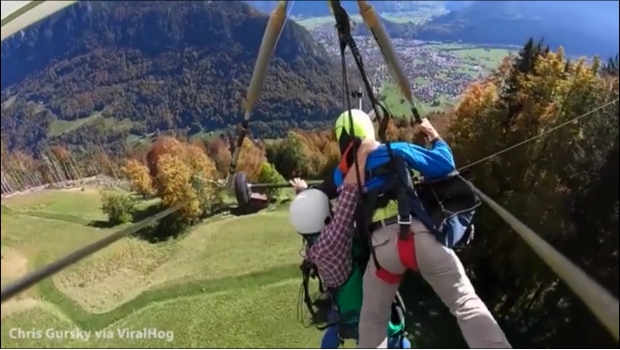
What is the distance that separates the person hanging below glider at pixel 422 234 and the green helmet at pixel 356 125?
0.04 meters

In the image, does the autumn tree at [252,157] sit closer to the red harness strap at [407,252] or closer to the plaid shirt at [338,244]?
the plaid shirt at [338,244]

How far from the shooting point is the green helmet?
4.10 ft

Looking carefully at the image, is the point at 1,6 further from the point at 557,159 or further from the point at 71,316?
the point at 557,159

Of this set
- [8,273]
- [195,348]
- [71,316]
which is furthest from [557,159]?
[8,273]

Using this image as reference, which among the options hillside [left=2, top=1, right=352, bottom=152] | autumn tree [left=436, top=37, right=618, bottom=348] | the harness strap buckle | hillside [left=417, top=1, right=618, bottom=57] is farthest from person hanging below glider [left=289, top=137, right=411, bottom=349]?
hillside [left=417, top=1, right=618, bottom=57]

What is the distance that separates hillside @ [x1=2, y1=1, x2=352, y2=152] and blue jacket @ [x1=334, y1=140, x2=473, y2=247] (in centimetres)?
62

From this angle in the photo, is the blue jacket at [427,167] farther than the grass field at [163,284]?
No

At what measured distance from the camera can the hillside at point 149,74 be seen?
7.81 ft

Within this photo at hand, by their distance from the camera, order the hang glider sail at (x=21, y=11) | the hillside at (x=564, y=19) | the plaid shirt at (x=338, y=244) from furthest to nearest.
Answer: the hillside at (x=564, y=19) < the hang glider sail at (x=21, y=11) < the plaid shirt at (x=338, y=244)

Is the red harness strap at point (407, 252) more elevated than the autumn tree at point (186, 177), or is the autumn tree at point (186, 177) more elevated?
the red harness strap at point (407, 252)

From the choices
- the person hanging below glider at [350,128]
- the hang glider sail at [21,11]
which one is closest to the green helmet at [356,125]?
the person hanging below glider at [350,128]

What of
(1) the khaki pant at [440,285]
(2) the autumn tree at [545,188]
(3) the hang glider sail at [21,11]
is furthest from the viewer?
(2) the autumn tree at [545,188]

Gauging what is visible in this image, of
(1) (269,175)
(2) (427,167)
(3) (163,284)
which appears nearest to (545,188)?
(1) (269,175)

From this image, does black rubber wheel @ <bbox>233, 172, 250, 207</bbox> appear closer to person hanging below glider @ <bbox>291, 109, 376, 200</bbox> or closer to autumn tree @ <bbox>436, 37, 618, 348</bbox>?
person hanging below glider @ <bbox>291, 109, 376, 200</bbox>
